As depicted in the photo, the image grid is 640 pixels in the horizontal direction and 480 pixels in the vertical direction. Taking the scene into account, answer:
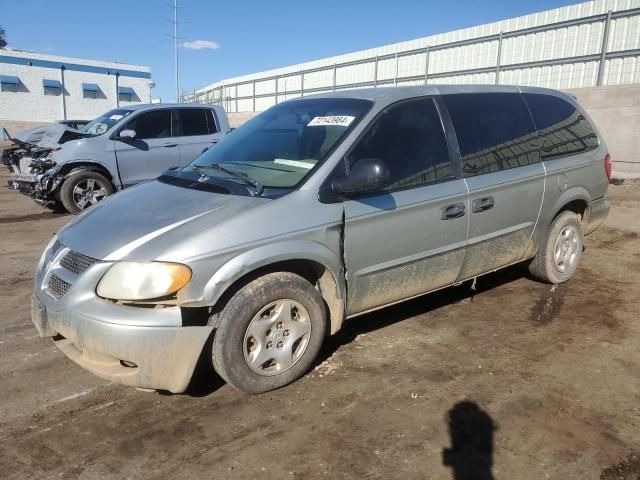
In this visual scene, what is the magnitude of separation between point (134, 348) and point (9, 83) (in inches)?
1553

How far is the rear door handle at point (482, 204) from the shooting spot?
153 inches

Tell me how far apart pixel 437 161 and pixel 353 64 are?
17.5 meters

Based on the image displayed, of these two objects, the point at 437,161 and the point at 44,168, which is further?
the point at 44,168

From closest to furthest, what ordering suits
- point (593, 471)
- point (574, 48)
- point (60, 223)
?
point (593, 471)
point (60, 223)
point (574, 48)

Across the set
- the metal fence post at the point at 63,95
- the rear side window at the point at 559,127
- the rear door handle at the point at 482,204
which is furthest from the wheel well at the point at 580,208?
the metal fence post at the point at 63,95

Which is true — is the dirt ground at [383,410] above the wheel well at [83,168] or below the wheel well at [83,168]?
below

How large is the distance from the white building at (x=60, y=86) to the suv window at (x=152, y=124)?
27899 mm

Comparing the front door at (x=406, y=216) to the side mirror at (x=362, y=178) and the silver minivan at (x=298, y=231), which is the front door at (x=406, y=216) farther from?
the side mirror at (x=362, y=178)

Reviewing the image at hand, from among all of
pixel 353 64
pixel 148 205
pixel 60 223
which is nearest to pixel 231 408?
pixel 148 205

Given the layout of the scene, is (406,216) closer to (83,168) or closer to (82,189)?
(83,168)

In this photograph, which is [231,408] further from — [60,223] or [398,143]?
[60,223]

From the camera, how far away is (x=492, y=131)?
419cm

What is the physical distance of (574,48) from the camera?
44.4 feet

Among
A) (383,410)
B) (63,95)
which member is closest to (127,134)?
(383,410)
